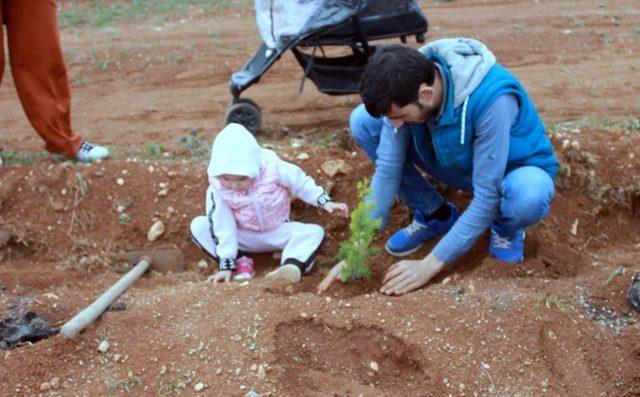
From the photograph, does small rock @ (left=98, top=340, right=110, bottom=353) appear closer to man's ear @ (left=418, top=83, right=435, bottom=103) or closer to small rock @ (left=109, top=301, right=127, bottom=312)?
small rock @ (left=109, top=301, right=127, bottom=312)

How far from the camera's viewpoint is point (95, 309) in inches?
132

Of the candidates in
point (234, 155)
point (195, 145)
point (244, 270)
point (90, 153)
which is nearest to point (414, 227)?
point (244, 270)

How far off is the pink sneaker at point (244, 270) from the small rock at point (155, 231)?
0.68 meters

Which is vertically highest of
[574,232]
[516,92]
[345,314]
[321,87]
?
[516,92]

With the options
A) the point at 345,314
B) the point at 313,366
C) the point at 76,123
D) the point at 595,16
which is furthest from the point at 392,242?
the point at 595,16

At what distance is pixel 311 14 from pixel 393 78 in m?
2.07

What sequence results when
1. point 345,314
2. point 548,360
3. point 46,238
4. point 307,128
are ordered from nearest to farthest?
1. point 548,360
2. point 345,314
3. point 46,238
4. point 307,128

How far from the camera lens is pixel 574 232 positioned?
432cm

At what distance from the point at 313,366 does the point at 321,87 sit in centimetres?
266

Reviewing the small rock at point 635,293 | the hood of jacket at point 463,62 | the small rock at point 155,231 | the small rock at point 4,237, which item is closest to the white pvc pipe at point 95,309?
the small rock at point 155,231

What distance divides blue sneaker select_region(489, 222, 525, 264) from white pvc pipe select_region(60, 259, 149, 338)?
203cm

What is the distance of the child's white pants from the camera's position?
4.20m

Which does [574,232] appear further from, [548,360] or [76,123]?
[76,123]

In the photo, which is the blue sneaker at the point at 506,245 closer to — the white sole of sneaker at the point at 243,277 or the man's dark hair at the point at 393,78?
the man's dark hair at the point at 393,78
